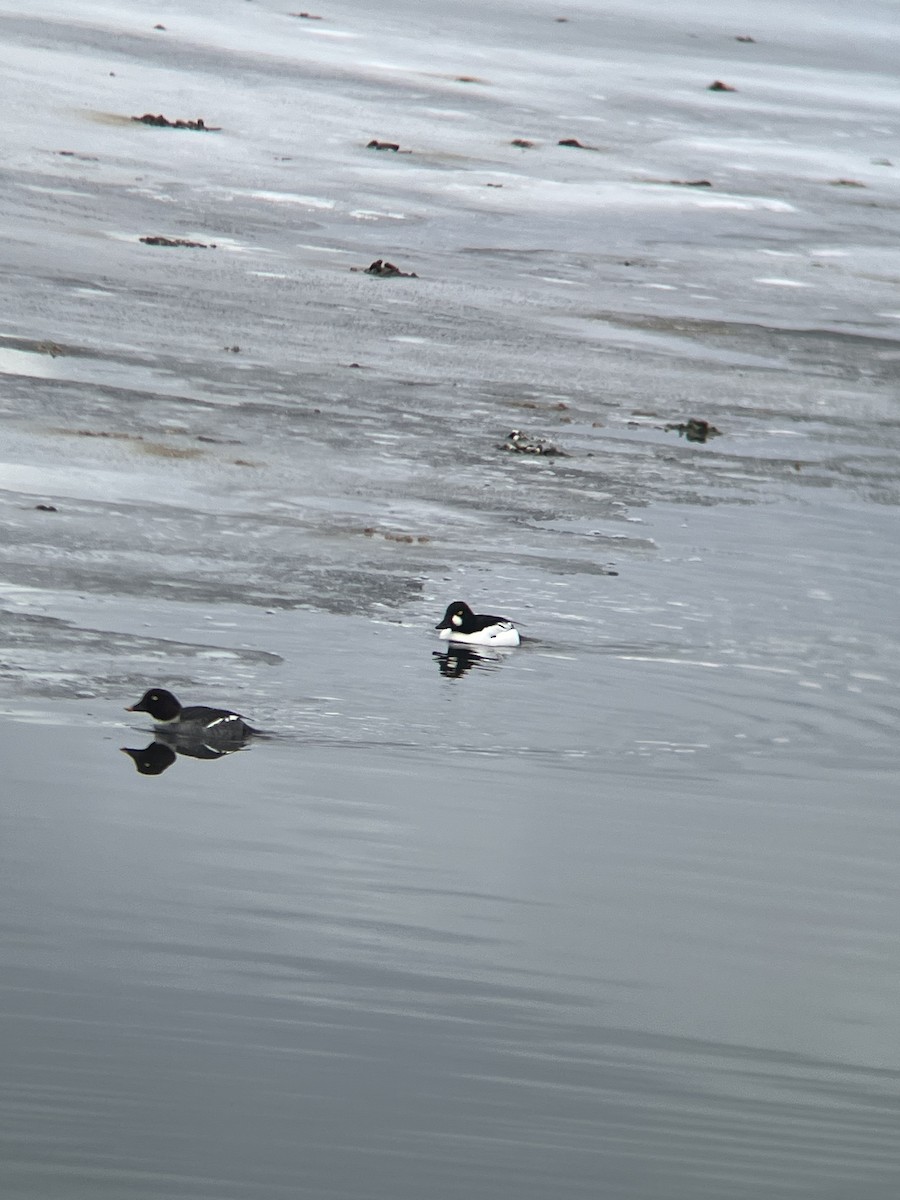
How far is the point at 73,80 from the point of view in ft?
87.6

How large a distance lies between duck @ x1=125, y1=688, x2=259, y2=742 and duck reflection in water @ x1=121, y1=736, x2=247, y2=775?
1.8 inches

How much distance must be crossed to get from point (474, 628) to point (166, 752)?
7.21 ft

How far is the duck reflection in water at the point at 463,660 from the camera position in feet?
30.2

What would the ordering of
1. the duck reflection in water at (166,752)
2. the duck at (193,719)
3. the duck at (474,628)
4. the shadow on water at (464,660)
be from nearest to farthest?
1. the duck reflection in water at (166,752)
2. the duck at (193,719)
3. the shadow on water at (464,660)
4. the duck at (474,628)

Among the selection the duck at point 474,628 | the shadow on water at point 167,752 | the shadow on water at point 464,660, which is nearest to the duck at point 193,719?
the shadow on water at point 167,752

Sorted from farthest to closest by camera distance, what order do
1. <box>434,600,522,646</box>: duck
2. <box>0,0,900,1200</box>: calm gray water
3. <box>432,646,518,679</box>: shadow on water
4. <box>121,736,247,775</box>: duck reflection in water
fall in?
1. <box>434,600,522,646</box>: duck
2. <box>432,646,518,679</box>: shadow on water
3. <box>121,736,247,775</box>: duck reflection in water
4. <box>0,0,900,1200</box>: calm gray water

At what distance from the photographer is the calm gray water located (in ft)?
17.4

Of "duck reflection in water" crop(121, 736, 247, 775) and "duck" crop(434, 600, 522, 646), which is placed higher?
"duck" crop(434, 600, 522, 646)

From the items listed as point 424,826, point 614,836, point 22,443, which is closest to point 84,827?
point 424,826

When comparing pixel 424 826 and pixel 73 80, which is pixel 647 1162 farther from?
pixel 73 80

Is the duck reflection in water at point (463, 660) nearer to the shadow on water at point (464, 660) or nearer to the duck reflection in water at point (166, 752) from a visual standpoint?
the shadow on water at point (464, 660)

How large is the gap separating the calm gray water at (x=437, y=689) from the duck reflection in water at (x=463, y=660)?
4 cm

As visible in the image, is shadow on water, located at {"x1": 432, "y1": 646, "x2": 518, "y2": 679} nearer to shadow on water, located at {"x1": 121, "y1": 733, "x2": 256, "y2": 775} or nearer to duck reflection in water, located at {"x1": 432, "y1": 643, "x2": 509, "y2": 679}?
duck reflection in water, located at {"x1": 432, "y1": 643, "x2": 509, "y2": 679}

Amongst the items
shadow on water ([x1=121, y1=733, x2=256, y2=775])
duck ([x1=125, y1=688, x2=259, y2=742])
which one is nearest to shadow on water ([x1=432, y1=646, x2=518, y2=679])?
duck ([x1=125, y1=688, x2=259, y2=742])
